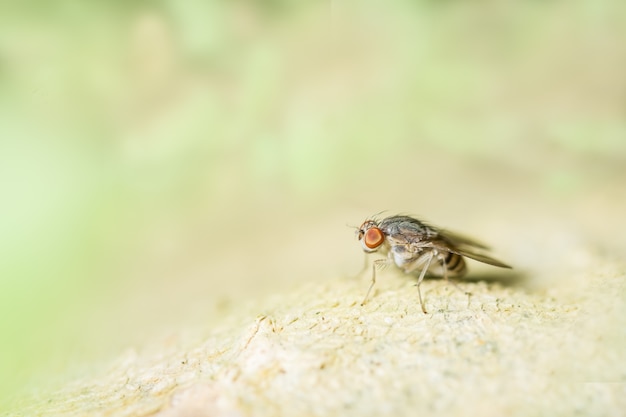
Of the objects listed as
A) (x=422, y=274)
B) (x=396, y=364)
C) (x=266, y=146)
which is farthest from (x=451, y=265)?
(x=266, y=146)

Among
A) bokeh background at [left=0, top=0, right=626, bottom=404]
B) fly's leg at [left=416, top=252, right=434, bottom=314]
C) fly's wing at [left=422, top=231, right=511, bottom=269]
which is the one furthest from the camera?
bokeh background at [left=0, top=0, right=626, bottom=404]

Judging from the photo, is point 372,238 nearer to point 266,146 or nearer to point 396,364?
point 396,364

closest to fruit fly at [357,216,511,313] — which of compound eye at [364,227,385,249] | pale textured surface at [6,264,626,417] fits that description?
compound eye at [364,227,385,249]

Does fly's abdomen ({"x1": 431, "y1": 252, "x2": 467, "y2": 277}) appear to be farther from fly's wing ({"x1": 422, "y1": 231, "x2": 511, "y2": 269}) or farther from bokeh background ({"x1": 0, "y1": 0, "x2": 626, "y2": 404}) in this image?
bokeh background ({"x1": 0, "y1": 0, "x2": 626, "y2": 404})

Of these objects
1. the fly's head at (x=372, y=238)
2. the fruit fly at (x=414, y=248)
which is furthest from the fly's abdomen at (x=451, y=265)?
the fly's head at (x=372, y=238)

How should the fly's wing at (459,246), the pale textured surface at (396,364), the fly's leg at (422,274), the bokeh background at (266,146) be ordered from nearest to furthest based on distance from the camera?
the pale textured surface at (396,364), the fly's leg at (422,274), the fly's wing at (459,246), the bokeh background at (266,146)

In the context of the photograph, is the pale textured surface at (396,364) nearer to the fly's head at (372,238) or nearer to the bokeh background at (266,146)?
the fly's head at (372,238)

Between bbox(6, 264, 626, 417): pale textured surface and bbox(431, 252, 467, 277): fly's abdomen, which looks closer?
bbox(6, 264, 626, 417): pale textured surface
